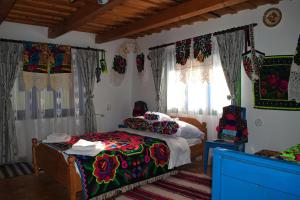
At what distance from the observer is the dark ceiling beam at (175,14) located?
3.23m

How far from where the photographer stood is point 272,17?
3.75 meters

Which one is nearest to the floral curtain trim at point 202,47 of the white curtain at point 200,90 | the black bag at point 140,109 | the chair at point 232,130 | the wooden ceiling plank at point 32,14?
the white curtain at point 200,90

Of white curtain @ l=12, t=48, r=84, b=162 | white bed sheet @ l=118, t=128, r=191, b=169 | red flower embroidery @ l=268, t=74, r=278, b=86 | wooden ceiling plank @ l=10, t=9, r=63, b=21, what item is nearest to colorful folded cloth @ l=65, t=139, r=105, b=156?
white bed sheet @ l=118, t=128, r=191, b=169

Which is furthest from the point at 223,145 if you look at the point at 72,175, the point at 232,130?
the point at 72,175

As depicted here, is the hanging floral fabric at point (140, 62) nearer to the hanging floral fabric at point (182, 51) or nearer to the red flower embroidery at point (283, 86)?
the hanging floral fabric at point (182, 51)

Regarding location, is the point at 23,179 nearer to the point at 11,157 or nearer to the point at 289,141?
the point at 11,157

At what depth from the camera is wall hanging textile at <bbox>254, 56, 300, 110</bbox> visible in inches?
142

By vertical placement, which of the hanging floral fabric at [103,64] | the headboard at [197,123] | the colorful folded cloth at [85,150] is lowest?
the colorful folded cloth at [85,150]

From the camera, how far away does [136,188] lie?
3.46 m

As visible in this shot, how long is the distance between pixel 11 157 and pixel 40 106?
1077 millimetres

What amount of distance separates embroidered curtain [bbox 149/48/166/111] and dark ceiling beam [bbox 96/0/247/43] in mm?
942

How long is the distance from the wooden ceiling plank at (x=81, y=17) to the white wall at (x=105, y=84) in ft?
1.09

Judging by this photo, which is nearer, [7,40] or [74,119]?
[7,40]

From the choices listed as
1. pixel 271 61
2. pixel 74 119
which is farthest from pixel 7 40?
pixel 271 61
